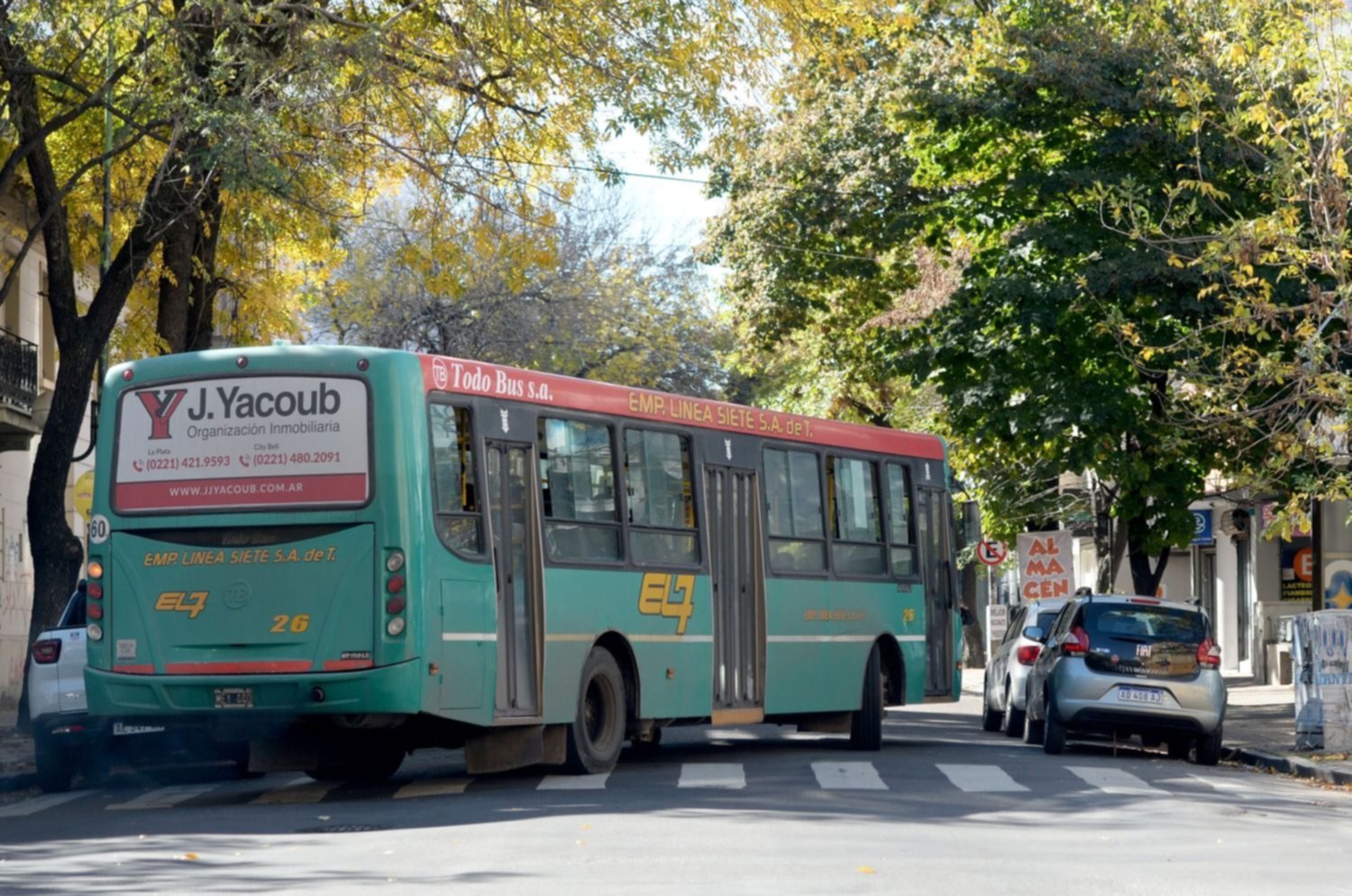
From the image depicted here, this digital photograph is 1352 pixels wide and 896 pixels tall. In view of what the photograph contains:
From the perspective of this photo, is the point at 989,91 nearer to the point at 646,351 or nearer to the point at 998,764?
the point at 998,764

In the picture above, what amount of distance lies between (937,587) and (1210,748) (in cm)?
318

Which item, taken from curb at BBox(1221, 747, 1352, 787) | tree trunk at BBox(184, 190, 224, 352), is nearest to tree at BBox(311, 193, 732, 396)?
tree trunk at BBox(184, 190, 224, 352)

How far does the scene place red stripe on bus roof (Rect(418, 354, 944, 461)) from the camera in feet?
50.5

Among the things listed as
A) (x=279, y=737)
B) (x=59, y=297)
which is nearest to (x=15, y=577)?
(x=59, y=297)

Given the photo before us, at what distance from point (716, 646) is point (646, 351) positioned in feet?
94.4

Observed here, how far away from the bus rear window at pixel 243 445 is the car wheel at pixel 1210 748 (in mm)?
9019

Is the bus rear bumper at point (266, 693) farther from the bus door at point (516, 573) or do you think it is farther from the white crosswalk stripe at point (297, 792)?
the bus door at point (516, 573)

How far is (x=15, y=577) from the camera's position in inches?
1346

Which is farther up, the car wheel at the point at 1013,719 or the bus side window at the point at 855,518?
the bus side window at the point at 855,518

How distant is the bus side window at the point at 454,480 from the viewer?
1502 centimetres

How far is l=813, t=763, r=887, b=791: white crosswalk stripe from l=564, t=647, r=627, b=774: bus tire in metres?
1.53

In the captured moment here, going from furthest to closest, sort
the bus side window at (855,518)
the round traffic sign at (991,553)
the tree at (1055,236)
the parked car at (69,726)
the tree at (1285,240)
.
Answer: the round traffic sign at (991,553)
the tree at (1055,236)
the bus side window at (855,518)
the tree at (1285,240)
the parked car at (69,726)

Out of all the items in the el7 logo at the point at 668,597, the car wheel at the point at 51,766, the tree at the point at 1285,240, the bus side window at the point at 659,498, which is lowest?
the car wheel at the point at 51,766

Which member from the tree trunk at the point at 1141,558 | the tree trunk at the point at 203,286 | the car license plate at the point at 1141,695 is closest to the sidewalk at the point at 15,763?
the tree trunk at the point at 203,286
